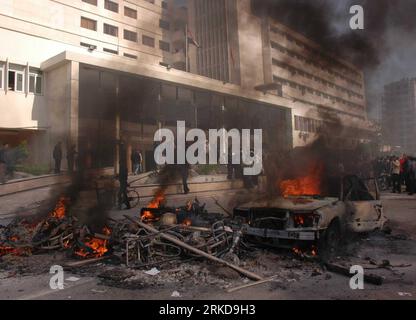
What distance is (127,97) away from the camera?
16594mm

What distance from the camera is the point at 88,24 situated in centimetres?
2873

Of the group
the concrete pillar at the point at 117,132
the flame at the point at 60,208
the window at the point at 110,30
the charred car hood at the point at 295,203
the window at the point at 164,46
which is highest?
the window at the point at 110,30

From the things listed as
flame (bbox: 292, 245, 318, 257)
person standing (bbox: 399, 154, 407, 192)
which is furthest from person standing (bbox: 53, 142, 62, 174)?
person standing (bbox: 399, 154, 407, 192)

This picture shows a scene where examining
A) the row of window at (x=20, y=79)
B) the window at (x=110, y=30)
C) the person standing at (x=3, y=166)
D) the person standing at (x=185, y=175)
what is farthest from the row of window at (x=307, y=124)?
the window at (x=110, y=30)

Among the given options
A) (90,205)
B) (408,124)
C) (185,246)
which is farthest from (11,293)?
(408,124)

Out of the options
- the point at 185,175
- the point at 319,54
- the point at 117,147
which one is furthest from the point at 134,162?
the point at 319,54

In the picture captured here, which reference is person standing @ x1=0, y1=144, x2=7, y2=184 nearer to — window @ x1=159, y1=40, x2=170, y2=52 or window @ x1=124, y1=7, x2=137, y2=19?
window @ x1=159, y1=40, x2=170, y2=52

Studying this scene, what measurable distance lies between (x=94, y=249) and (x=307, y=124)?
12741 mm

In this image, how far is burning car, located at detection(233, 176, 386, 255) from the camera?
5254 mm

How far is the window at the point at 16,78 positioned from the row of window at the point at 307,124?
1604 centimetres

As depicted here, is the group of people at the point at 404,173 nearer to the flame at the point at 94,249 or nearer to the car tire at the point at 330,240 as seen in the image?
the car tire at the point at 330,240

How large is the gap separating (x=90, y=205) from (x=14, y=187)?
534 centimetres

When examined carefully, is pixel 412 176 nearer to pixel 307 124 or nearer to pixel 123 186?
pixel 307 124

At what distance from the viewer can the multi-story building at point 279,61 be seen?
12.0m
